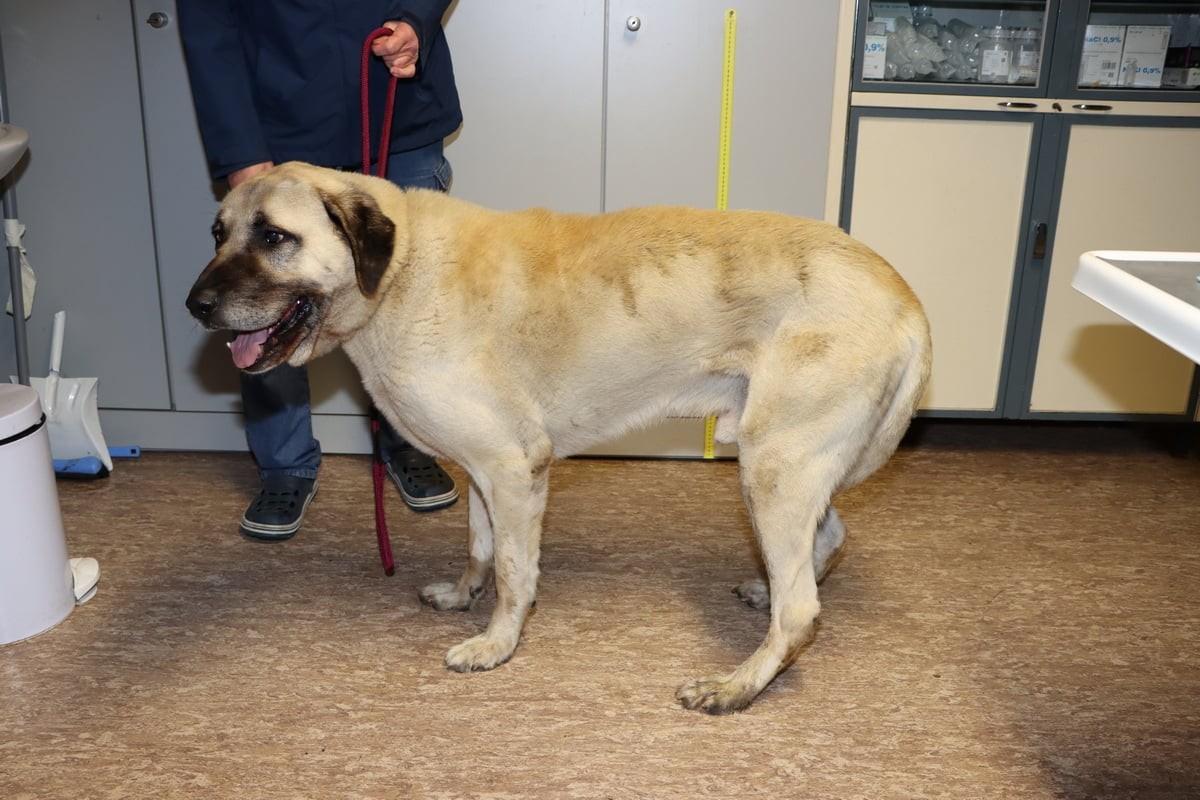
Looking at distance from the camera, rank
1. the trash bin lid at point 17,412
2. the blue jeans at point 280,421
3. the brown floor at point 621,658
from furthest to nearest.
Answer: the blue jeans at point 280,421 → the trash bin lid at point 17,412 → the brown floor at point 621,658

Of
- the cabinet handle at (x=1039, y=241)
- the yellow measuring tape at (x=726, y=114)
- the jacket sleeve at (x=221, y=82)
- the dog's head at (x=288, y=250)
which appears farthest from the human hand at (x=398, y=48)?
the cabinet handle at (x=1039, y=241)

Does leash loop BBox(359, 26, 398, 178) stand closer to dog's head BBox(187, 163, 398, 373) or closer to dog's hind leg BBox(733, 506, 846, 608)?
dog's head BBox(187, 163, 398, 373)

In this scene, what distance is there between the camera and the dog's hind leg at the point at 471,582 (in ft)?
8.22

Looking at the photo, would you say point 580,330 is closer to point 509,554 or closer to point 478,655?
point 509,554

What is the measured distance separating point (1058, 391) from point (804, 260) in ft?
6.85

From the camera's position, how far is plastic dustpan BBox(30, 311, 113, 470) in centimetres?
331

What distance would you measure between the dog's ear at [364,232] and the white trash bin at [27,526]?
944mm

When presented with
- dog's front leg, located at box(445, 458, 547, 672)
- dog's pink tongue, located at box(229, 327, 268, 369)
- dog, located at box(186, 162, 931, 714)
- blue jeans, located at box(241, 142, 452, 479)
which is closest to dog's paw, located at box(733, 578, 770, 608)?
dog, located at box(186, 162, 931, 714)

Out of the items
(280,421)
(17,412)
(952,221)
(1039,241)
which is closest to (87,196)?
(280,421)

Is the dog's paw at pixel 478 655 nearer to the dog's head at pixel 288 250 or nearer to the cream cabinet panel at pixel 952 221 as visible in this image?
the dog's head at pixel 288 250

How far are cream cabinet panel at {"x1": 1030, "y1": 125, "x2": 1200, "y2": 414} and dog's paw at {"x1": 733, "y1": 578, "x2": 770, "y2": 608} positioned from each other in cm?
170

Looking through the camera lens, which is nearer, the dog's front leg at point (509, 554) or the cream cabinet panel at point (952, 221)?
the dog's front leg at point (509, 554)

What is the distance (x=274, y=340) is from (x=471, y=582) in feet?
2.74

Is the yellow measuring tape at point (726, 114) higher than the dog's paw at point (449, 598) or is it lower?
higher
